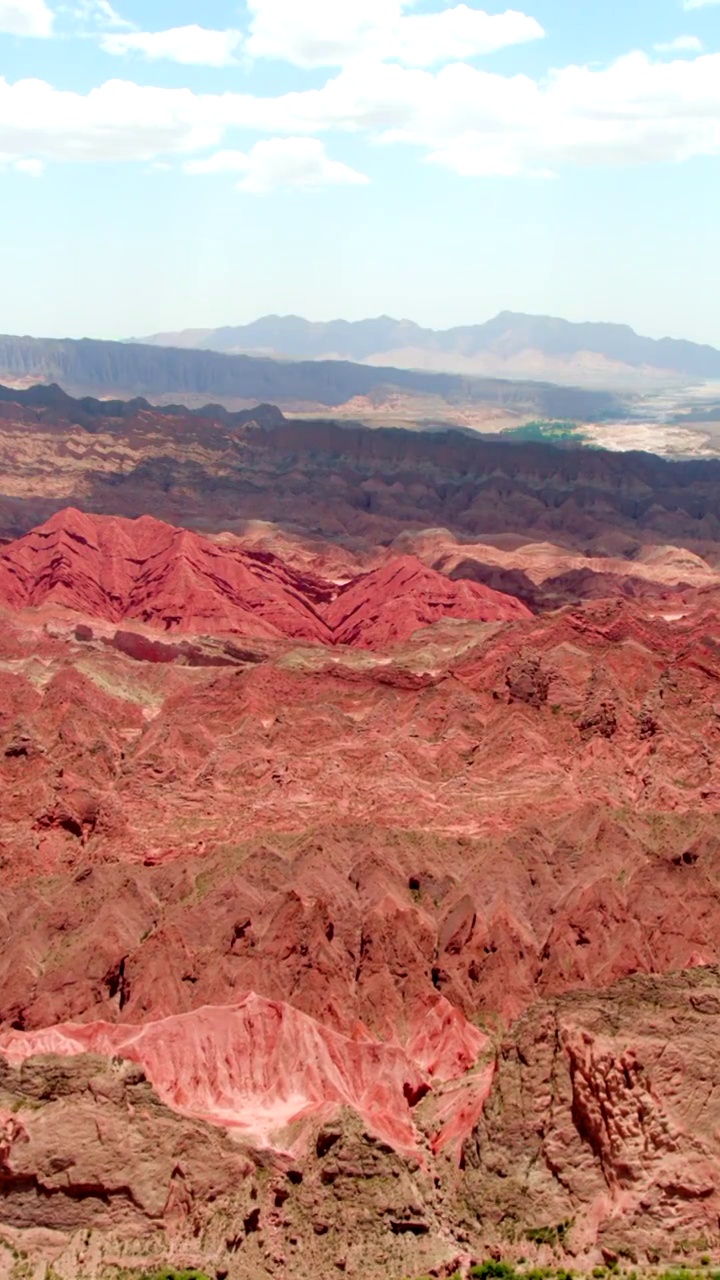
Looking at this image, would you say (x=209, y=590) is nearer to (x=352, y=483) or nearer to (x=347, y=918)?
(x=347, y=918)

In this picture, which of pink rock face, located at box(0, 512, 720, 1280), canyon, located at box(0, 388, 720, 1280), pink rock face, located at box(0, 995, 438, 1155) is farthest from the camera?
pink rock face, located at box(0, 995, 438, 1155)

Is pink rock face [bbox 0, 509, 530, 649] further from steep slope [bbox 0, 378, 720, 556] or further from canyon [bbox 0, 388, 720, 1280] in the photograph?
steep slope [bbox 0, 378, 720, 556]

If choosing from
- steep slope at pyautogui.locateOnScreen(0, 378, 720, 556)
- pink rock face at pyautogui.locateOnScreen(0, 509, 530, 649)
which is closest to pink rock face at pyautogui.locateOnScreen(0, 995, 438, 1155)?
pink rock face at pyautogui.locateOnScreen(0, 509, 530, 649)

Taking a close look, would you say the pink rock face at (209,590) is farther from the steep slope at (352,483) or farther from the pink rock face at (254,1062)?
the pink rock face at (254,1062)

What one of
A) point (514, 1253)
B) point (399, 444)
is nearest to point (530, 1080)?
point (514, 1253)

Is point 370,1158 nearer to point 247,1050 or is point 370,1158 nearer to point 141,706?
point 247,1050
